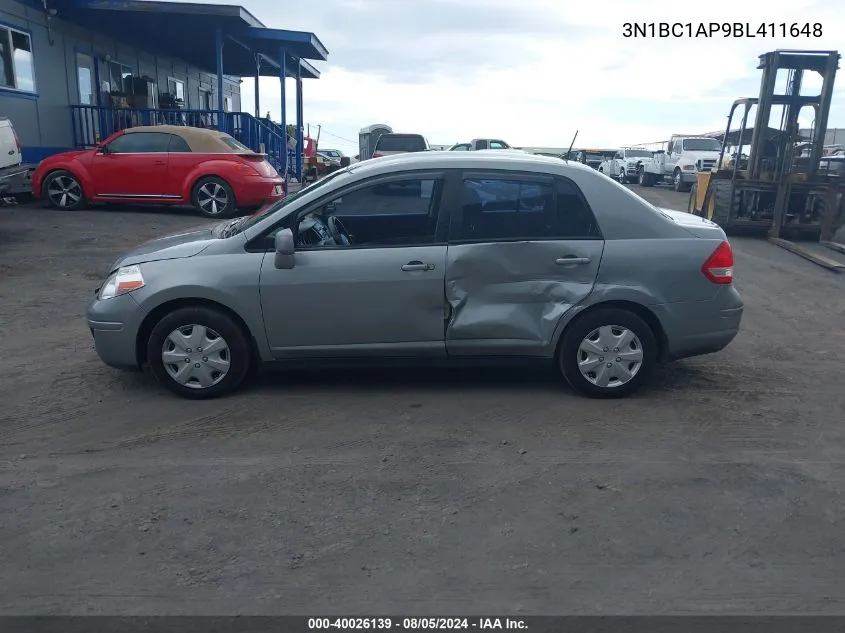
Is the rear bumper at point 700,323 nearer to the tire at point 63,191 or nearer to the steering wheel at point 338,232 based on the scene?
the steering wheel at point 338,232

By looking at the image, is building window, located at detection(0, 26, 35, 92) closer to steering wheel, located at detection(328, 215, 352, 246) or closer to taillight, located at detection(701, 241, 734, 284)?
steering wheel, located at detection(328, 215, 352, 246)

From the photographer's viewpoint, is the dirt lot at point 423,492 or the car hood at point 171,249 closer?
the dirt lot at point 423,492

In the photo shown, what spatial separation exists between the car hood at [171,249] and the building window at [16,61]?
11.9 metres

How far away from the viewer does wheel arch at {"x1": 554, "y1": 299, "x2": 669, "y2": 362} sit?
5.15 meters

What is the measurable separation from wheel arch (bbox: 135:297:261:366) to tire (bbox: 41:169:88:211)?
10324 mm

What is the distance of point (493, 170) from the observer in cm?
515

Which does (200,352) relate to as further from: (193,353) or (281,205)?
(281,205)

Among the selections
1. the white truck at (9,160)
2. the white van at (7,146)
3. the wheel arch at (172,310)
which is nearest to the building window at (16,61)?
the white truck at (9,160)

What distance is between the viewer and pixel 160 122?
1895 centimetres

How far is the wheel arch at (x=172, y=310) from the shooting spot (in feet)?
16.7

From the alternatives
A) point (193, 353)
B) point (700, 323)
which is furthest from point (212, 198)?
point (700, 323)

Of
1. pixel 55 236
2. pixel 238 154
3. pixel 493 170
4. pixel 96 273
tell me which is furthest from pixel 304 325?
pixel 238 154

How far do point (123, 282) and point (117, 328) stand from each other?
0.31 m
